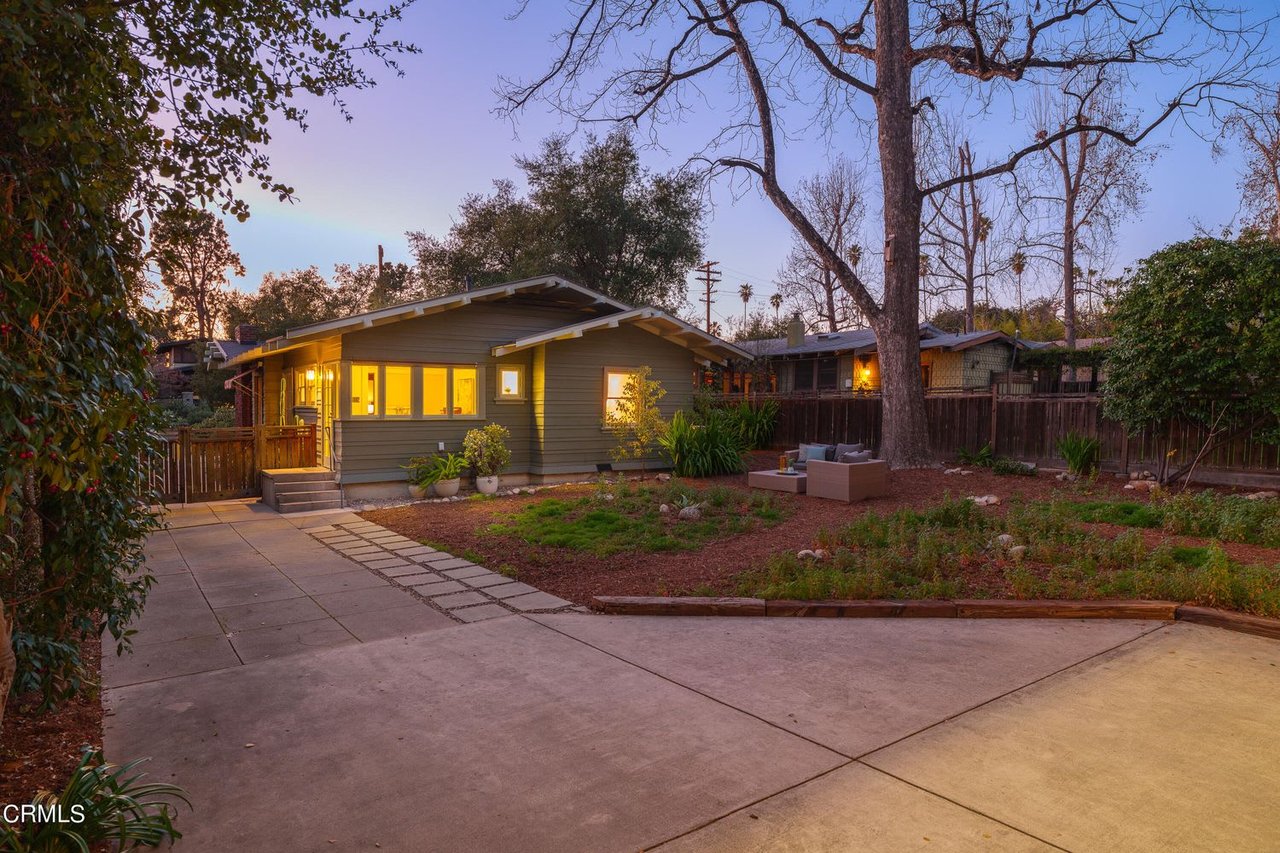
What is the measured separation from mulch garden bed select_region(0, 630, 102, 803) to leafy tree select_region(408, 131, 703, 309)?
21315 millimetres

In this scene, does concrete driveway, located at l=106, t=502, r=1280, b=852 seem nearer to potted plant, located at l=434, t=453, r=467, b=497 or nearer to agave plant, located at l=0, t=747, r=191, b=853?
agave plant, located at l=0, t=747, r=191, b=853

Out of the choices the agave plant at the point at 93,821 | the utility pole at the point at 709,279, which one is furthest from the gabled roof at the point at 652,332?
the utility pole at the point at 709,279

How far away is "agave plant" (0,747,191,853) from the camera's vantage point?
2.17 m

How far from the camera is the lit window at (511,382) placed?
13.6 metres

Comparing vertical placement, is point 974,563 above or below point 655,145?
below

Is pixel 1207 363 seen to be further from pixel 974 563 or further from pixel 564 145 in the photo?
pixel 564 145

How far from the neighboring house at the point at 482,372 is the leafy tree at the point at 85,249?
7613 millimetres

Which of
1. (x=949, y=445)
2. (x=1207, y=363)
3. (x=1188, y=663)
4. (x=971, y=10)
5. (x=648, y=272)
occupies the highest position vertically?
(x=971, y=10)

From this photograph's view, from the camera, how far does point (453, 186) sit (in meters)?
25.9

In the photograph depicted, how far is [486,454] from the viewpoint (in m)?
12.7

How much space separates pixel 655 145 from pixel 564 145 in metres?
11.7

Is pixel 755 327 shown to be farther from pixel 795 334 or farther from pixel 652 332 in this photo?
pixel 652 332

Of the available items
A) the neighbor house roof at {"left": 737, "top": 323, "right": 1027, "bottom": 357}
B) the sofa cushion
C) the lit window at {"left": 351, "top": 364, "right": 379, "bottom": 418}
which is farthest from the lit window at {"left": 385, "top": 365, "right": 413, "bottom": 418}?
the neighbor house roof at {"left": 737, "top": 323, "right": 1027, "bottom": 357}

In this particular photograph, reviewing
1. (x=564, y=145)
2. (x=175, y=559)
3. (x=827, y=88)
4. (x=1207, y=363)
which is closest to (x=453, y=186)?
(x=564, y=145)
